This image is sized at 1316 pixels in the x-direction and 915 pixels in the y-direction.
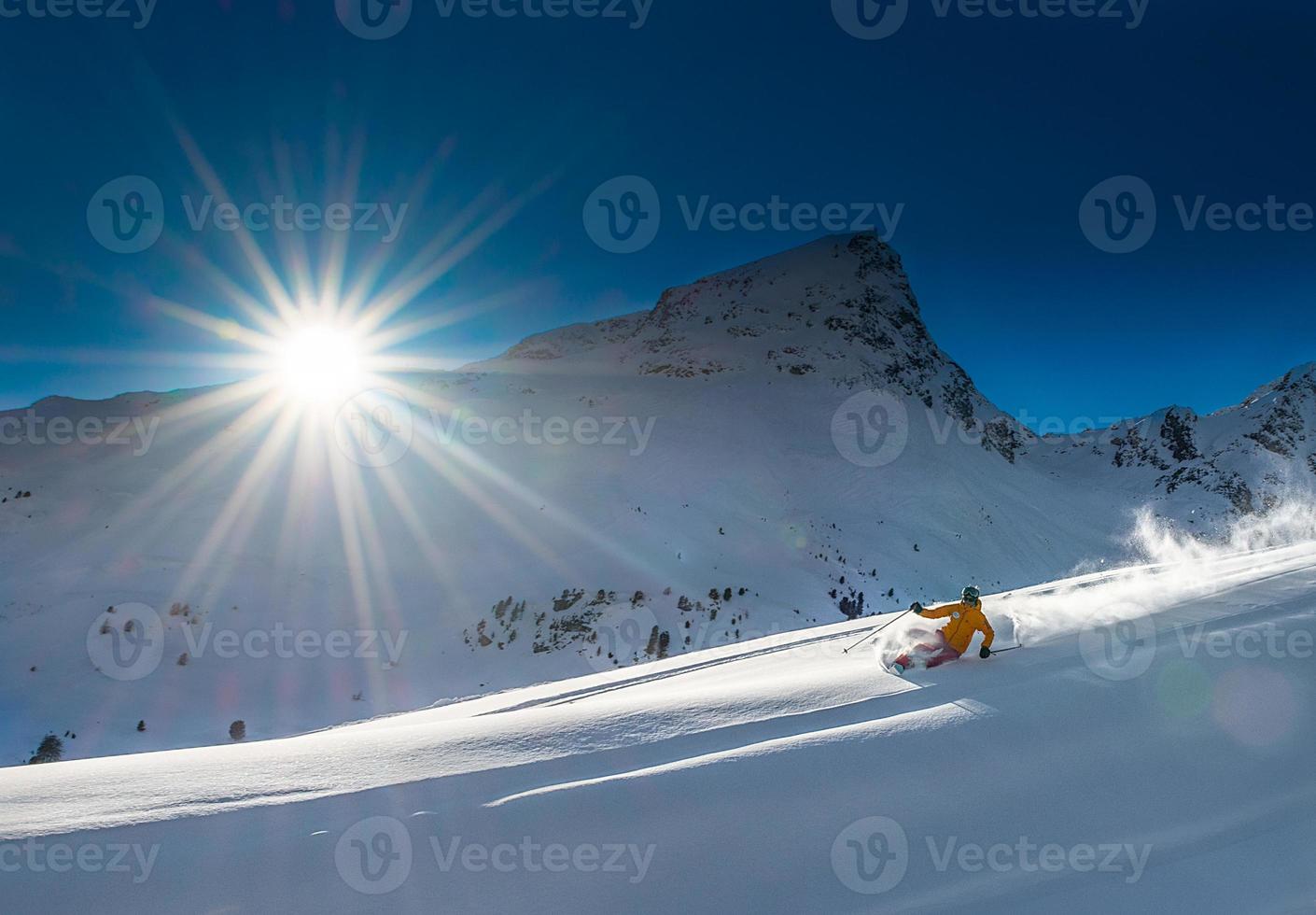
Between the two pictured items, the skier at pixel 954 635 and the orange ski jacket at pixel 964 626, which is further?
the orange ski jacket at pixel 964 626

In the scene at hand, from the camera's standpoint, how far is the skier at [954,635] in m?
5.23

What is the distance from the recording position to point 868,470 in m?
31.4

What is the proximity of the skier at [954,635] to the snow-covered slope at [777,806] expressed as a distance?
1.11 ft

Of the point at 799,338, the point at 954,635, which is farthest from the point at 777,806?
the point at 799,338

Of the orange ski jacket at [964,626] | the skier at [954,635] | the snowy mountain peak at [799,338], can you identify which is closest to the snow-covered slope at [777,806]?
the skier at [954,635]

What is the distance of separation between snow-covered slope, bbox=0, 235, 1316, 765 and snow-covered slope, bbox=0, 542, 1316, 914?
33.6 feet

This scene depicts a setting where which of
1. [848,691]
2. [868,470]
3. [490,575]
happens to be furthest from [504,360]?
[848,691]

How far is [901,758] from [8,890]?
14.7ft

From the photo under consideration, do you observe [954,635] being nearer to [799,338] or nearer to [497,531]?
[497,531]

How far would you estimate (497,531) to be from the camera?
21203mm

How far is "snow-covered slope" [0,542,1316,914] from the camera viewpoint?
297 centimetres

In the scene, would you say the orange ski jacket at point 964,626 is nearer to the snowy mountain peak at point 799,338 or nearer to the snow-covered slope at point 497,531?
the snow-covered slope at point 497,531

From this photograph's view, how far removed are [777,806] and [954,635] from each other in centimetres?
276

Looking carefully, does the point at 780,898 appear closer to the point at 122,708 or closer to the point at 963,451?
the point at 122,708
